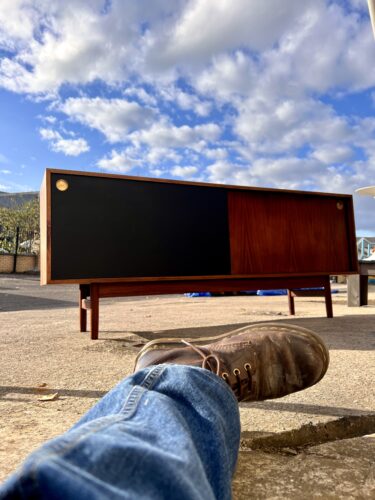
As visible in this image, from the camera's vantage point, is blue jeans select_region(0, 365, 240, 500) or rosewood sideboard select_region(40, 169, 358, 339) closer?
blue jeans select_region(0, 365, 240, 500)

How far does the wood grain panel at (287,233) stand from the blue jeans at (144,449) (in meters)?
2.57

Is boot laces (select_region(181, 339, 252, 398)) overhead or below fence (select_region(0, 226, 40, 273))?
below

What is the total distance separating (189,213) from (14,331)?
168cm

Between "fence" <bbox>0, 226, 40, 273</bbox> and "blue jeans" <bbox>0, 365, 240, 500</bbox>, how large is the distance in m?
17.4

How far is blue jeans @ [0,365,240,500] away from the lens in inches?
15.5

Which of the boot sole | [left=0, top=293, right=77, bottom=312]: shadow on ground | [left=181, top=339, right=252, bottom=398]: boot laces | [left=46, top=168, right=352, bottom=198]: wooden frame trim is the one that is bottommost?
[left=0, top=293, right=77, bottom=312]: shadow on ground

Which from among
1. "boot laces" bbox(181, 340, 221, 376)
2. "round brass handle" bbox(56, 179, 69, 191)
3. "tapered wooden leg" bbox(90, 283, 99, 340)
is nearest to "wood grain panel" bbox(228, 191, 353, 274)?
"tapered wooden leg" bbox(90, 283, 99, 340)

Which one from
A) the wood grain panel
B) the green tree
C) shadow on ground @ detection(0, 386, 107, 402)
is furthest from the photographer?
the green tree

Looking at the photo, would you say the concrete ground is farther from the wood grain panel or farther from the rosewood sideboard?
the wood grain panel

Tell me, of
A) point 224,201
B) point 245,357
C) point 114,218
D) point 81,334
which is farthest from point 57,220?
point 245,357

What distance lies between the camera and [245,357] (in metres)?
1.14

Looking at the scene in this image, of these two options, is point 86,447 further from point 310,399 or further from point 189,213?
point 189,213

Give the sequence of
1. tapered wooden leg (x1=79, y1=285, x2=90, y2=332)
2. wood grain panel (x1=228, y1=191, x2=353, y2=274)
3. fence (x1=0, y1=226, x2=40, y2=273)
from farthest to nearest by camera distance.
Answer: fence (x1=0, y1=226, x2=40, y2=273) < wood grain panel (x1=228, y1=191, x2=353, y2=274) < tapered wooden leg (x1=79, y1=285, x2=90, y2=332)

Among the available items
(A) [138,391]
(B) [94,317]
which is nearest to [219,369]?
(A) [138,391]
